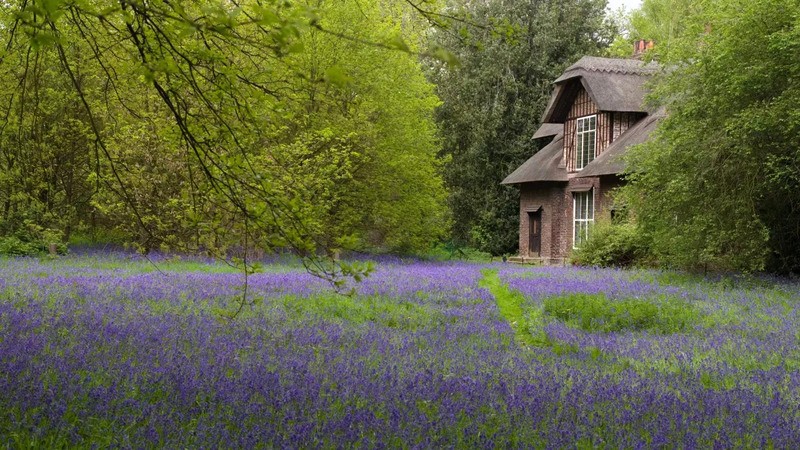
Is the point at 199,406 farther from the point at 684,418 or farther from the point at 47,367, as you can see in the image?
the point at 684,418

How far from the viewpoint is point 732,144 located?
63.4ft

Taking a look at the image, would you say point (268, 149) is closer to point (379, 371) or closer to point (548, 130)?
point (379, 371)

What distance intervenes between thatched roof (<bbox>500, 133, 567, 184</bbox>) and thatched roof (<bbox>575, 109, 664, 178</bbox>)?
8.57 feet

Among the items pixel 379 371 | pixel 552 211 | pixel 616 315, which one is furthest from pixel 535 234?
pixel 379 371

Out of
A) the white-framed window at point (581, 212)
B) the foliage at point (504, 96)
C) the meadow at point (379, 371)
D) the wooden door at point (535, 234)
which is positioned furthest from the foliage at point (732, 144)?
the foliage at point (504, 96)

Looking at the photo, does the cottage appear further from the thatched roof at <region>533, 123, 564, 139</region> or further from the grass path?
the grass path

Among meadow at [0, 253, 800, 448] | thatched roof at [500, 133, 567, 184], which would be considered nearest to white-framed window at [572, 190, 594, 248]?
thatched roof at [500, 133, 567, 184]

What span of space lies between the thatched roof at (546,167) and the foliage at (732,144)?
44.3ft

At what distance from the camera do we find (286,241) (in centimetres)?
526

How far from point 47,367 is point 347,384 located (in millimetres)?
2154

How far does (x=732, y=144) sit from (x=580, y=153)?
15.2 m

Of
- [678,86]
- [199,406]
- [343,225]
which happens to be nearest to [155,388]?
[199,406]

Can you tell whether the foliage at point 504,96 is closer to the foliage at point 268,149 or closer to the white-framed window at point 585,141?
the white-framed window at point 585,141

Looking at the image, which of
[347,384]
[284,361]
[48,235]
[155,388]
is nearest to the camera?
[155,388]
